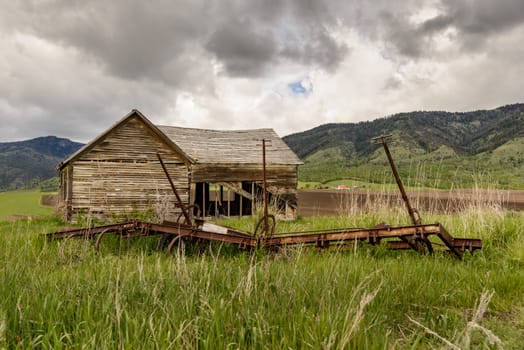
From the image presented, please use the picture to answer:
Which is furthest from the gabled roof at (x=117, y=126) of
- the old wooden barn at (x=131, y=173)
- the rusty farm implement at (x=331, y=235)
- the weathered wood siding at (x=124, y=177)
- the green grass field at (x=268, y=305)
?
the green grass field at (x=268, y=305)

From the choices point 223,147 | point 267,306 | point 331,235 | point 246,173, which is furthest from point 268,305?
point 223,147

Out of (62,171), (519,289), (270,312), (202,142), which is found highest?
(202,142)

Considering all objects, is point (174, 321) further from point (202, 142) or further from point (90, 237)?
point (202, 142)

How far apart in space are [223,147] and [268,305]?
2177 centimetres

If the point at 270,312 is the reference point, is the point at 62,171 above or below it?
above

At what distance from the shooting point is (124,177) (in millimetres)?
18281

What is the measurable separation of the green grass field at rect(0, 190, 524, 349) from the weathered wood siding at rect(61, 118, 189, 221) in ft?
38.9

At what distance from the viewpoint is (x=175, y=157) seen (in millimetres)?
19625

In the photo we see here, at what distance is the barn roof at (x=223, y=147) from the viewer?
901 inches

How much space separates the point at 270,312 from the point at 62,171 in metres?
21.3

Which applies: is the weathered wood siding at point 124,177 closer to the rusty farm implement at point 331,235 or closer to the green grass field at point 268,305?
the rusty farm implement at point 331,235

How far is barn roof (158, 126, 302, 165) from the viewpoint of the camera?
901 inches

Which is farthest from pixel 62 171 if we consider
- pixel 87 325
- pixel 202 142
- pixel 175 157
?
pixel 87 325

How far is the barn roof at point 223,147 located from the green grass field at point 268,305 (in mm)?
16326
